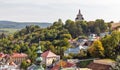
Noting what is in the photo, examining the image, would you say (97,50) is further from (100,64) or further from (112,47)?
(100,64)

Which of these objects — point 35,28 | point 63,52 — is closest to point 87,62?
point 63,52

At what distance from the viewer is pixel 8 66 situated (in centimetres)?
6869

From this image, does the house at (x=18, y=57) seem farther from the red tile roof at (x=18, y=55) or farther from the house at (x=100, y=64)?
the house at (x=100, y=64)

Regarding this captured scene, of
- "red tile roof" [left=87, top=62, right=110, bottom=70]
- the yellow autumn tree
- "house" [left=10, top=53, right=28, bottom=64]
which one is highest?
the yellow autumn tree

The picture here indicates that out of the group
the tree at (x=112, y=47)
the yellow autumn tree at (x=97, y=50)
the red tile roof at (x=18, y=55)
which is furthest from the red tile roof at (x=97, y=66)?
the red tile roof at (x=18, y=55)

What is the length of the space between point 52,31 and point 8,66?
62.5ft

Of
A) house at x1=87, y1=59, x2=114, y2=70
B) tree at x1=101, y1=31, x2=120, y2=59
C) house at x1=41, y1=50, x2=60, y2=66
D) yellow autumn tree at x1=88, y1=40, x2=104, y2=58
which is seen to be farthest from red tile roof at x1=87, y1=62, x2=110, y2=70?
house at x1=41, y1=50, x2=60, y2=66

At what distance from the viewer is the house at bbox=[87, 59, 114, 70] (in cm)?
4346

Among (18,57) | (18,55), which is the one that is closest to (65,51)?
(18,55)

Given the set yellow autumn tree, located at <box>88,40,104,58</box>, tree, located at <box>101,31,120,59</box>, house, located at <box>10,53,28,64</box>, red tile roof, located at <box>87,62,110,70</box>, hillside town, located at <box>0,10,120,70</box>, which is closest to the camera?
red tile roof, located at <box>87,62,110,70</box>

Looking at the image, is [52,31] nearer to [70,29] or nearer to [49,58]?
[70,29]

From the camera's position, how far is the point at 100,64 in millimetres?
45000

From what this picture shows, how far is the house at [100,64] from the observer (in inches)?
1711

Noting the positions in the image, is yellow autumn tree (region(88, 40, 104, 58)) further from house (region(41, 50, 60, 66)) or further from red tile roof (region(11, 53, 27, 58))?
red tile roof (region(11, 53, 27, 58))
